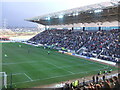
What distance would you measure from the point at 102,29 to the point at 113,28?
4.10 m

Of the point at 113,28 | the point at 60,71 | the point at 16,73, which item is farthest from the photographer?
the point at 113,28

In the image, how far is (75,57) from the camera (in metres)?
37.3

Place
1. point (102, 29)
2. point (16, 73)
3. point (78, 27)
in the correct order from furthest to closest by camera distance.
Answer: point (78, 27)
point (102, 29)
point (16, 73)

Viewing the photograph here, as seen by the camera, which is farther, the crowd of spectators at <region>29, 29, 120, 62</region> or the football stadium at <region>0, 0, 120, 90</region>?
the crowd of spectators at <region>29, 29, 120, 62</region>

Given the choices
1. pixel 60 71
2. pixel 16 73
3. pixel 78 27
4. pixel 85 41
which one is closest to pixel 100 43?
pixel 85 41

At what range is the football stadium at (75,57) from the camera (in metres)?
19.7

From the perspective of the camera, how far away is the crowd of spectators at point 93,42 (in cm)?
3566

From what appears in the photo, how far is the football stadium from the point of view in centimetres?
1973

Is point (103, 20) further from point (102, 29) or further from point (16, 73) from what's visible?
point (16, 73)

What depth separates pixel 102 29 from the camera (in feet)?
158

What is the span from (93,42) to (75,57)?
949cm

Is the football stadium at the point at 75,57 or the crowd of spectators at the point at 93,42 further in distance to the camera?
the crowd of spectators at the point at 93,42

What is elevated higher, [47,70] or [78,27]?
[78,27]

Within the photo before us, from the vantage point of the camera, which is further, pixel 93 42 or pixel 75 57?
pixel 93 42
